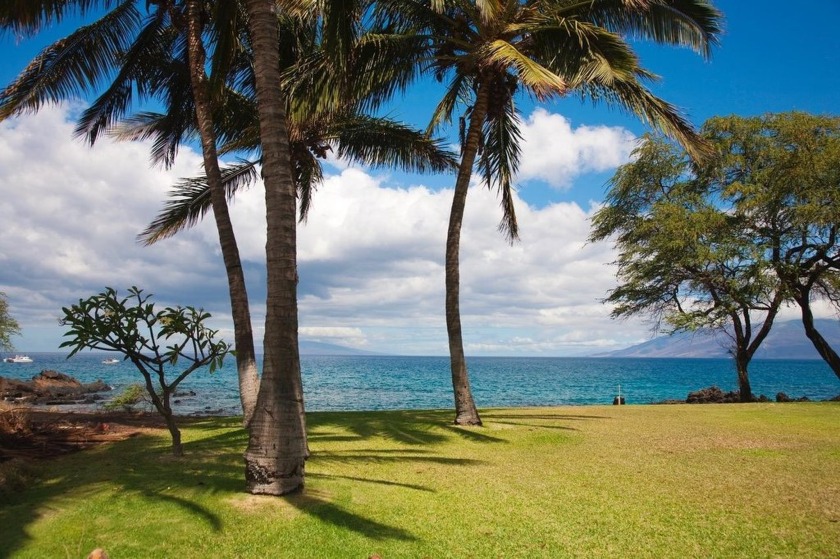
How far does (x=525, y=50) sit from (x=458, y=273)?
551 cm

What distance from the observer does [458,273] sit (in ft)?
41.9

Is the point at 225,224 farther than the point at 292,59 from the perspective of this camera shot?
No

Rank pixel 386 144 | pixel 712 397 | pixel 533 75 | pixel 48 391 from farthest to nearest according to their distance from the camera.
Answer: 1. pixel 48 391
2. pixel 712 397
3. pixel 386 144
4. pixel 533 75

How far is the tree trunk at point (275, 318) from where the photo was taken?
259 inches

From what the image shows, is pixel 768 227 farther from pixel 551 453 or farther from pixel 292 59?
pixel 292 59

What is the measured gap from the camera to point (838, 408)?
662 inches

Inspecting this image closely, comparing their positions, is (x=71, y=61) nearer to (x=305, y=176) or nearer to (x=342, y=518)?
(x=305, y=176)

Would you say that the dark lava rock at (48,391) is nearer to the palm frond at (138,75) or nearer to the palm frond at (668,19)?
the palm frond at (138,75)

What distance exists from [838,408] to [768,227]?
796 centimetres

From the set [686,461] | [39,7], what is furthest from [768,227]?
[39,7]

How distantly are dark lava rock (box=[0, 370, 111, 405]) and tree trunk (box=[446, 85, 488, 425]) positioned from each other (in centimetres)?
2294

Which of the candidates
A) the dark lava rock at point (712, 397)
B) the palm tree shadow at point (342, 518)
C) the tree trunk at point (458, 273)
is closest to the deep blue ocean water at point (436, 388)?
the palm tree shadow at point (342, 518)

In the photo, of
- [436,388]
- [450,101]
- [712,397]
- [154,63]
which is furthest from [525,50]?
[436,388]

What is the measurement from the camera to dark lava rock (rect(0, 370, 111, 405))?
1068 inches
